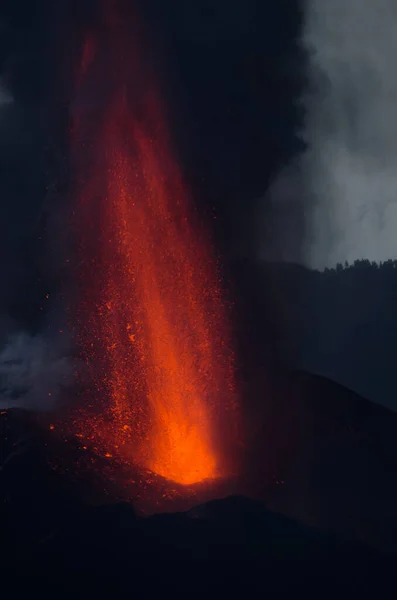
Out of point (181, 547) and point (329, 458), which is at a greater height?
point (329, 458)

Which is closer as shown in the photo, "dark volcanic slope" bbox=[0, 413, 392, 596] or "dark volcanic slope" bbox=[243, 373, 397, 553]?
"dark volcanic slope" bbox=[0, 413, 392, 596]

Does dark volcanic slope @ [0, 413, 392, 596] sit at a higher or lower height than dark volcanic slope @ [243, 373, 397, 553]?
lower

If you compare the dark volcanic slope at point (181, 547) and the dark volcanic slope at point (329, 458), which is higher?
the dark volcanic slope at point (329, 458)

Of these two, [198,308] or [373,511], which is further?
[198,308]

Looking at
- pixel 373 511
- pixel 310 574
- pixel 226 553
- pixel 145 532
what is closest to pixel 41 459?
pixel 145 532

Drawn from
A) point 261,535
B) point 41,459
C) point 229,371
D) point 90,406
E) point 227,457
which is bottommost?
point 261,535

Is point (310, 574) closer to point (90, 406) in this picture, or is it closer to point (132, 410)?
point (132, 410)

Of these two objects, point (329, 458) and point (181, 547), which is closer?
point (181, 547)

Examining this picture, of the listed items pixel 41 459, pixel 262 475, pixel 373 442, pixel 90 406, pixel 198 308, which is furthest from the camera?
pixel 90 406

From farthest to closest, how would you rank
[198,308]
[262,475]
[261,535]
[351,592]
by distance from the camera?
[198,308]
[262,475]
[261,535]
[351,592]

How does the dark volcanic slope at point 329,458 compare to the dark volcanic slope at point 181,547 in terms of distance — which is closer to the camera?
the dark volcanic slope at point 181,547

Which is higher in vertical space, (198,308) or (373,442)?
(198,308)
